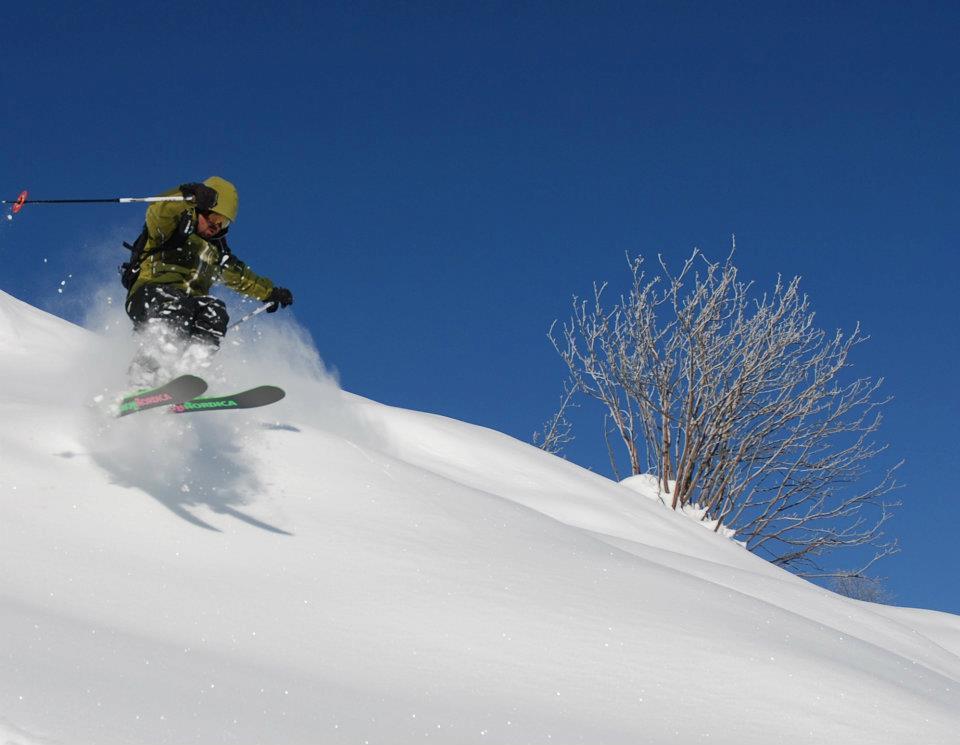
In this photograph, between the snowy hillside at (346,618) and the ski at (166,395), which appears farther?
the ski at (166,395)

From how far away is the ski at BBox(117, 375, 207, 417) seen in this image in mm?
4418

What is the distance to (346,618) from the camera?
10.9ft

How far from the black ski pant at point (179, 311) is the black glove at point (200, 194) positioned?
0.51 m

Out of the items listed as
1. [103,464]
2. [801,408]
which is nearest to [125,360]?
[103,464]

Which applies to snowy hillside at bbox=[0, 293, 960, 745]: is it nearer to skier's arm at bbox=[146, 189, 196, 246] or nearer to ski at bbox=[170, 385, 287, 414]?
ski at bbox=[170, 385, 287, 414]

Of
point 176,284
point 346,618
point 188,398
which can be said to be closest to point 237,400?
point 188,398

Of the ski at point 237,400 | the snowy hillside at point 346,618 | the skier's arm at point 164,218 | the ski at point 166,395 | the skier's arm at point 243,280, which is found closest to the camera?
the snowy hillside at point 346,618

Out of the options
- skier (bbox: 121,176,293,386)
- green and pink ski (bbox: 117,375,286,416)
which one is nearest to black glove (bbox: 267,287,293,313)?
skier (bbox: 121,176,293,386)

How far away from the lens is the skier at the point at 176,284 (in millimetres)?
4855

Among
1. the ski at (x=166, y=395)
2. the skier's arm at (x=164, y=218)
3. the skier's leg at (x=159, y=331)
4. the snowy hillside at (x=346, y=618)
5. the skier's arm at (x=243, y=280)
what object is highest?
the skier's arm at (x=243, y=280)

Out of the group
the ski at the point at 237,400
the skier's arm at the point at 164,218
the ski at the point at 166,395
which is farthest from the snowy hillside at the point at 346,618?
the skier's arm at the point at 164,218

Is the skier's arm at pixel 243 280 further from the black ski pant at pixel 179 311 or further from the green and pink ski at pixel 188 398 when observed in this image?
the green and pink ski at pixel 188 398

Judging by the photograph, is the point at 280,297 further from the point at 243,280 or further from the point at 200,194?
the point at 200,194

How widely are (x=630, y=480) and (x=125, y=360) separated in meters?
7.82
